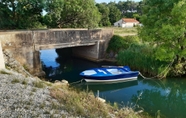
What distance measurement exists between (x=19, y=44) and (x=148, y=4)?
1214 centimetres

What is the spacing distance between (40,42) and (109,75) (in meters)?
7.61

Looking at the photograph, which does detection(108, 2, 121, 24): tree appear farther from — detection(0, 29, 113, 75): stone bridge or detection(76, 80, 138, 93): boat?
detection(76, 80, 138, 93): boat

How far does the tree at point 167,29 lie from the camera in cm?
1309

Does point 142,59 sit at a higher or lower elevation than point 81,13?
lower

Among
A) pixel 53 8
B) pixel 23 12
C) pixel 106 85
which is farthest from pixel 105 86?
pixel 23 12

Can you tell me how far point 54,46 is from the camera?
18.2m

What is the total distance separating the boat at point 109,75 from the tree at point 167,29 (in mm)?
2877

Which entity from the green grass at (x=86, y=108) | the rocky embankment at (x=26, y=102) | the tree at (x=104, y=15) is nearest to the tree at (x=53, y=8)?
A: the rocky embankment at (x=26, y=102)

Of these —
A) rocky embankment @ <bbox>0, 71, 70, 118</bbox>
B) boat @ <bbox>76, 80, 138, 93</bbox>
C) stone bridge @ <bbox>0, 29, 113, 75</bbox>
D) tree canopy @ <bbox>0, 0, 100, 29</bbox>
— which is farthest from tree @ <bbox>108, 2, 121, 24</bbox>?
rocky embankment @ <bbox>0, 71, 70, 118</bbox>

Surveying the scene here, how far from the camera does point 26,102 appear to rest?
21.9ft

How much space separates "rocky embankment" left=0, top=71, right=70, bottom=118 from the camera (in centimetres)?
598

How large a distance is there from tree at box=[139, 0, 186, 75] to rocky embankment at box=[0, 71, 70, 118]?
10.3m

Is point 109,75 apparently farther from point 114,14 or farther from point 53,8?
point 114,14

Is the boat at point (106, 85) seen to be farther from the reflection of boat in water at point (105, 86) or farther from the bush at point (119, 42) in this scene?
the bush at point (119, 42)
